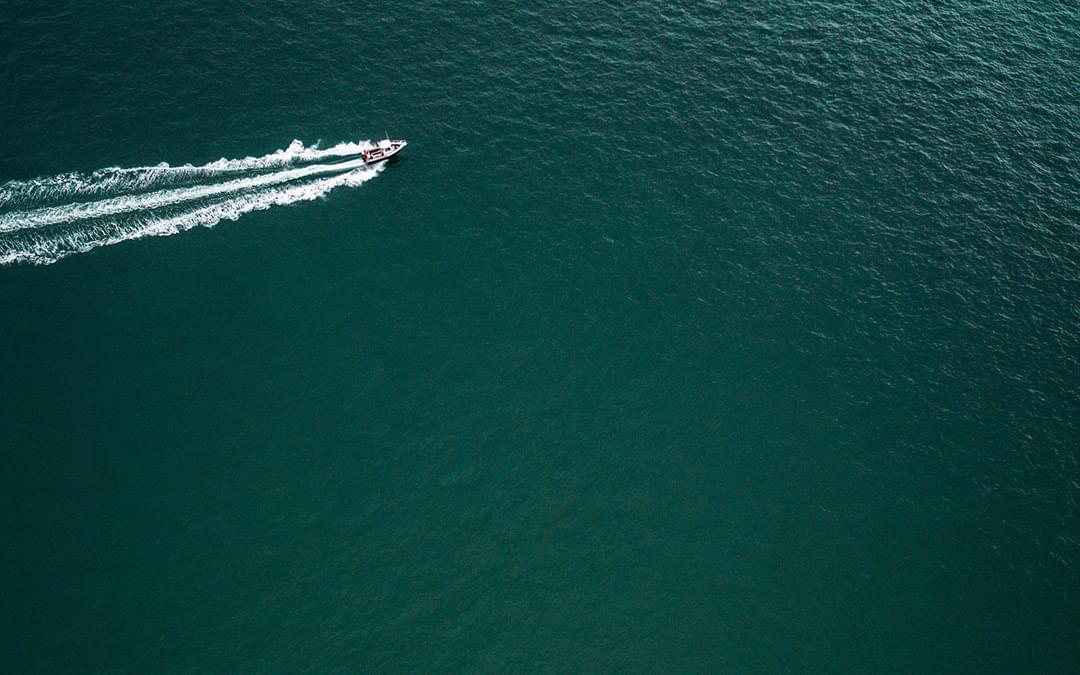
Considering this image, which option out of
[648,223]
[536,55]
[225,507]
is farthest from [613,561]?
[536,55]

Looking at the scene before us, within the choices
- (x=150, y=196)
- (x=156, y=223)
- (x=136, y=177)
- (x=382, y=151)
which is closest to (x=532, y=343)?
(x=382, y=151)

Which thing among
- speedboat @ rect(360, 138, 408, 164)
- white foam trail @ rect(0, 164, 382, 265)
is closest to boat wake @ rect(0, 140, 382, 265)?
white foam trail @ rect(0, 164, 382, 265)

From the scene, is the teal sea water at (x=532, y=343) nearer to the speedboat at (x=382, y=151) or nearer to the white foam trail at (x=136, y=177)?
the white foam trail at (x=136, y=177)

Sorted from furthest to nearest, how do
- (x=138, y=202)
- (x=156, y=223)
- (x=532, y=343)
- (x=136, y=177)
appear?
(x=136, y=177) → (x=138, y=202) → (x=156, y=223) → (x=532, y=343)

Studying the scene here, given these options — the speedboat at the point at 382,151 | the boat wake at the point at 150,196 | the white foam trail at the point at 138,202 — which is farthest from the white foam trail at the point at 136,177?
the speedboat at the point at 382,151

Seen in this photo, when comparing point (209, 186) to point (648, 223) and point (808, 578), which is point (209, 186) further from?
point (808, 578)

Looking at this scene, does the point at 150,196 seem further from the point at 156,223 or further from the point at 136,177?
the point at 156,223
